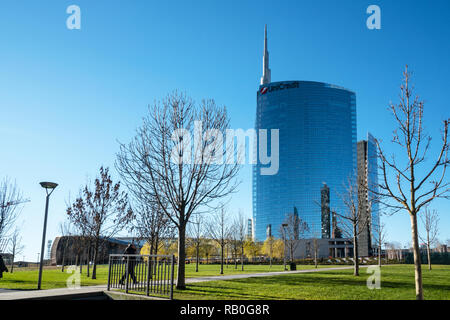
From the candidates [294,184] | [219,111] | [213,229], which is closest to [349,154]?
[294,184]

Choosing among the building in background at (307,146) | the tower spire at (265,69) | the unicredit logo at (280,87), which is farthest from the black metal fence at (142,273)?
the tower spire at (265,69)

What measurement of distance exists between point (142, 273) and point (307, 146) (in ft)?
462

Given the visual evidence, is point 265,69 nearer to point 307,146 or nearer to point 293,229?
point 307,146

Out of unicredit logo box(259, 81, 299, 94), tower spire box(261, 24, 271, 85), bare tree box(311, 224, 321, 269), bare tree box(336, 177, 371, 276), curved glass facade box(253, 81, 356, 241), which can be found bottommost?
bare tree box(311, 224, 321, 269)

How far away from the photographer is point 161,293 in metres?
12.0

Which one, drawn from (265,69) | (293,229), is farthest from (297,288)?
(265,69)

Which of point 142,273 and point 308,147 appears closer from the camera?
point 142,273

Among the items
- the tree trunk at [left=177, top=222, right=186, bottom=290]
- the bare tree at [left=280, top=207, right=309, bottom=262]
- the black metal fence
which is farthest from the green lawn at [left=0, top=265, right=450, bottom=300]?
the bare tree at [left=280, top=207, right=309, bottom=262]

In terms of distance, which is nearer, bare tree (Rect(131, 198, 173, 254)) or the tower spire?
bare tree (Rect(131, 198, 173, 254))

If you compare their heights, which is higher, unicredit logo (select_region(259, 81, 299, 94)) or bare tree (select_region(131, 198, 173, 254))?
unicredit logo (select_region(259, 81, 299, 94))

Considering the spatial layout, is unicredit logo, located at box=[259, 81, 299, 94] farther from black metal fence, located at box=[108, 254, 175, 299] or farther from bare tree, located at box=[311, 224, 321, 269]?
black metal fence, located at box=[108, 254, 175, 299]

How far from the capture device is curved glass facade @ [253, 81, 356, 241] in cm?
A: 14625

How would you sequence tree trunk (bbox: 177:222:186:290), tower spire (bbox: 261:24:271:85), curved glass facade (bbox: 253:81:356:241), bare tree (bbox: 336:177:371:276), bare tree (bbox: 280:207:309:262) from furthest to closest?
tower spire (bbox: 261:24:271:85) < curved glass facade (bbox: 253:81:356:241) < bare tree (bbox: 280:207:309:262) < bare tree (bbox: 336:177:371:276) < tree trunk (bbox: 177:222:186:290)

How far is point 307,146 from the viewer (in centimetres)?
14800
